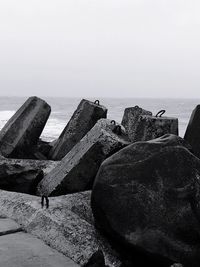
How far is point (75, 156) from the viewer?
144 inches

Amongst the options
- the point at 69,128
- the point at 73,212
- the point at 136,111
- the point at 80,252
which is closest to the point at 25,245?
the point at 80,252

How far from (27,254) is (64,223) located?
41 centimetres

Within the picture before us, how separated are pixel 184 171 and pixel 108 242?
620 millimetres

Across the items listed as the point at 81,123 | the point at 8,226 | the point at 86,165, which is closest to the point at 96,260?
the point at 8,226

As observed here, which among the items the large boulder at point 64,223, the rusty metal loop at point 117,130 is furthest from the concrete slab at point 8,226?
the rusty metal loop at point 117,130

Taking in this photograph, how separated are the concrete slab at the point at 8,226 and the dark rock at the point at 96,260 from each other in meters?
0.58

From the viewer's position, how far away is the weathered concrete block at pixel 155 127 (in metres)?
4.36

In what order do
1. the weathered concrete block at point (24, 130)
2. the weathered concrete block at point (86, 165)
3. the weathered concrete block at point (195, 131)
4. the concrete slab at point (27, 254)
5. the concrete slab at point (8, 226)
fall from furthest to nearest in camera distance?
the weathered concrete block at point (24, 130)
the weathered concrete block at point (195, 131)
the weathered concrete block at point (86, 165)
the concrete slab at point (8, 226)
the concrete slab at point (27, 254)

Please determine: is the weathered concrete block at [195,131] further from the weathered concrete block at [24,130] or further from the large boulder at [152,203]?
the weathered concrete block at [24,130]

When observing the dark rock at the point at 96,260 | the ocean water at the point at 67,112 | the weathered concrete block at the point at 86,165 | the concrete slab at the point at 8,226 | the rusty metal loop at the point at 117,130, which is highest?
the rusty metal loop at the point at 117,130

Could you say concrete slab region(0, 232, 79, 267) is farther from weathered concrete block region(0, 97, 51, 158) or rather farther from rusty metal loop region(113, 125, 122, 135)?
weathered concrete block region(0, 97, 51, 158)

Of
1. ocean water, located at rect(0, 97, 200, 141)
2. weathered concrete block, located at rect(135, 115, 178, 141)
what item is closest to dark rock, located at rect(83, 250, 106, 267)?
weathered concrete block, located at rect(135, 115, 178, 141)

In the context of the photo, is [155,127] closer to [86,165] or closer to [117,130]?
[117,130]

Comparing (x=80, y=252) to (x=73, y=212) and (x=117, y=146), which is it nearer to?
(x=73, y=212)
